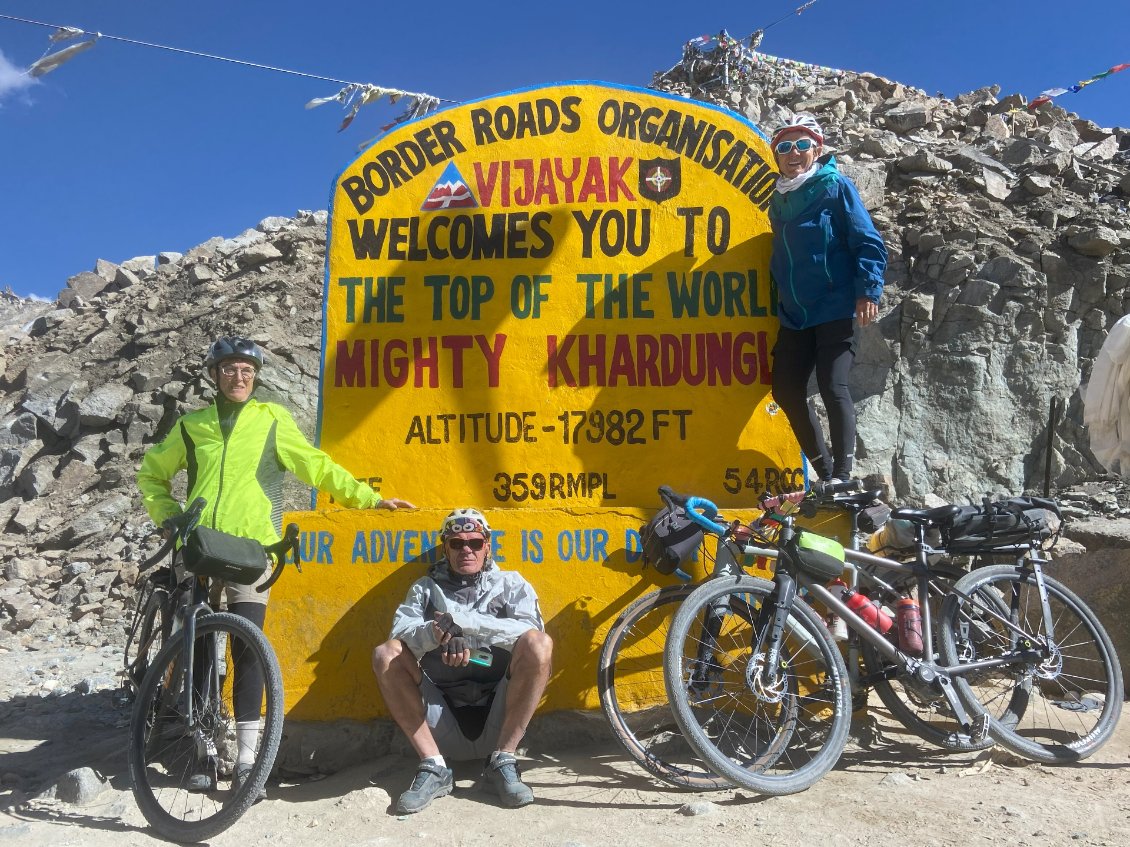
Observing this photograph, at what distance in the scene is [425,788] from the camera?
3.70 meters

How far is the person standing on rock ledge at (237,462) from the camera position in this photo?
420cm

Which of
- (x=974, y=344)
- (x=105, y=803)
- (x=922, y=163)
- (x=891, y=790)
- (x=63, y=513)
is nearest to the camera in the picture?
(x=891, y=790)

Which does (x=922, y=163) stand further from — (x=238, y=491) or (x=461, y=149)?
(x=238, y=491)

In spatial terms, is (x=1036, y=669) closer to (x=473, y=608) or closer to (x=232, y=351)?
(x=473, y=608)

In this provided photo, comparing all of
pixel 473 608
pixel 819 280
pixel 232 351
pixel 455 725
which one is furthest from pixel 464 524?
pixel 819 280

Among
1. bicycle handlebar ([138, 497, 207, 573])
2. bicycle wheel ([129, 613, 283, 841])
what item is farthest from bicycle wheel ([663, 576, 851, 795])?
bicycle handlebar ([138, 497, 207, 573])

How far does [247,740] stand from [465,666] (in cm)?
99

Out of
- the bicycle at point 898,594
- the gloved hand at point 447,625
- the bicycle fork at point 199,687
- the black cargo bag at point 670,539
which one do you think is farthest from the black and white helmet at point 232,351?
the bicycle at point 898,594

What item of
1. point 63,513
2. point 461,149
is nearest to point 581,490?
point 461,149

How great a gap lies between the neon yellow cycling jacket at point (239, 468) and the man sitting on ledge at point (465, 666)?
856 mm

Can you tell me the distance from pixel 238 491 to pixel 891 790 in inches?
126

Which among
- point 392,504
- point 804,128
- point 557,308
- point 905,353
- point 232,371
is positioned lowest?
point 392,504

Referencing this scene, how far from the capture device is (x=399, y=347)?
5344 mm

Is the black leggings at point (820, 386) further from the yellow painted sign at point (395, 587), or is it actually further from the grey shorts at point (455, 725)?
the grey shorts at point (455, 725)
